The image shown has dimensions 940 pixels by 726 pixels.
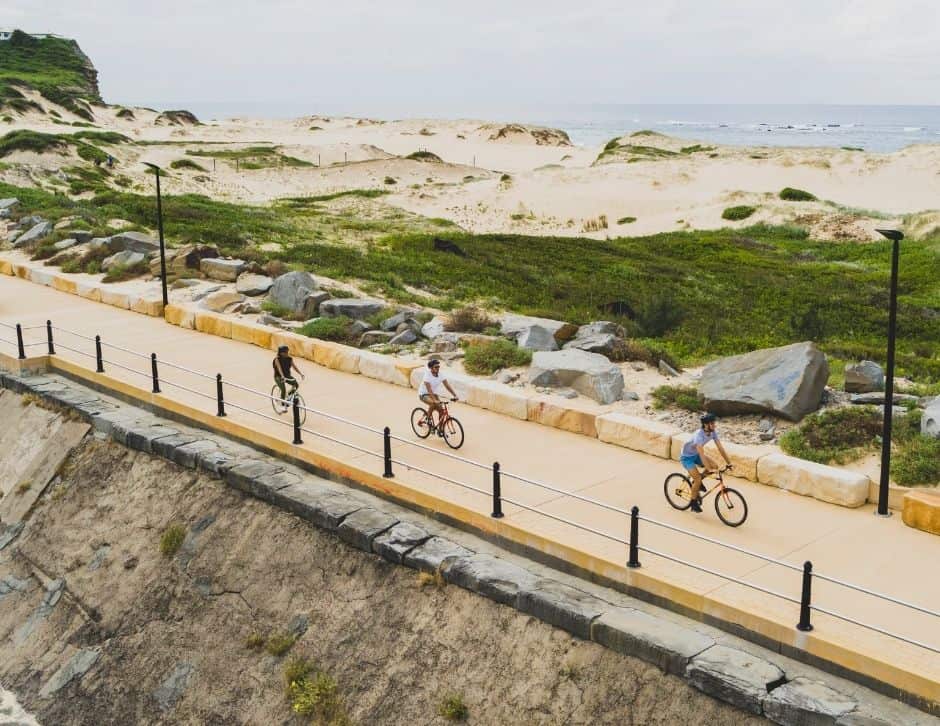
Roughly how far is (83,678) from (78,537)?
9.48 feet

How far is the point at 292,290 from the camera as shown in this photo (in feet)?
76.1

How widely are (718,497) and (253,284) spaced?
16.8 m

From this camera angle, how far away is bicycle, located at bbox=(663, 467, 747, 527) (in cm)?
1091

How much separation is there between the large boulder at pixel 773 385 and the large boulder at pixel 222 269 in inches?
617

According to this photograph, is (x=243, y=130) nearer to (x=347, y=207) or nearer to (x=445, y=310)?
(x=347, y=207)

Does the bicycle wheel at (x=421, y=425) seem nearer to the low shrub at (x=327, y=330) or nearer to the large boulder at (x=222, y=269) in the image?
the low shrub at (x=327, y=330)

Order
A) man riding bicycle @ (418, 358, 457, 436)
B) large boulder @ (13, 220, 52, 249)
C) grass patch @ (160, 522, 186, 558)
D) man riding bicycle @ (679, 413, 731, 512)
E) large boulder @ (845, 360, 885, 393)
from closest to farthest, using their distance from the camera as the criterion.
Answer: man riding bicycle @ (679, 413, 731, 512) → grass patch @ (160, 522, 186, 558) → man riding bicycle @ (418, 358, 457, 436) → large boulder @ (845, 360, 885, 393) → large boulder @ (13, 220, 52, 249)

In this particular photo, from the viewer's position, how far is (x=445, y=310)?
24.5 m

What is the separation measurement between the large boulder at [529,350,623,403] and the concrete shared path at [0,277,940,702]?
55.3 inches

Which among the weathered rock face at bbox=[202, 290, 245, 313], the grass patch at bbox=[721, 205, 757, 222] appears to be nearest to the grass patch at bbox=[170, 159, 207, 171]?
the grass patch at bbox=[721, 205, 757, 222]

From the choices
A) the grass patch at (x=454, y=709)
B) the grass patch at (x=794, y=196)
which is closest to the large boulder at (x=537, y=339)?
the grass patch at (x=454, y=709)

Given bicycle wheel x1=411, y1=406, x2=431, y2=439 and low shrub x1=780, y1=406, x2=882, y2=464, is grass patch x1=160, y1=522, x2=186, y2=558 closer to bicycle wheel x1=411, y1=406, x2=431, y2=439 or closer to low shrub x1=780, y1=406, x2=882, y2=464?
bicycle wheel x1=411, y1=406, x2=431, y2=439

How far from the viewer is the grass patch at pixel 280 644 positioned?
1082 centimetres

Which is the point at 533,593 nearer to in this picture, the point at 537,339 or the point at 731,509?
the point at 731,509
